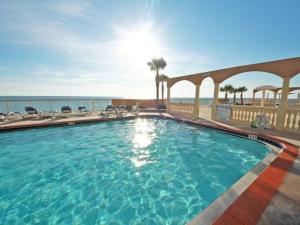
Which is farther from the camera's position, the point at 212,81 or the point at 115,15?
the point at 212,81

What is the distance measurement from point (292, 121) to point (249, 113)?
169 cm

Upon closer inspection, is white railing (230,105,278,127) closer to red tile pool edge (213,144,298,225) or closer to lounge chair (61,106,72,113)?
red tile pool edge (213,144,298,225)

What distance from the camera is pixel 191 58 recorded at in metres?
10.3

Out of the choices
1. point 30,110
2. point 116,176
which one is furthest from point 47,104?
point 116,176

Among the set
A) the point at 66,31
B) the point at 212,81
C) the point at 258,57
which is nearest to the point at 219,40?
the point at 212,81

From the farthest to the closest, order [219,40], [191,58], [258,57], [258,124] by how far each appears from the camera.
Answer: [191,58]
[258,57]
[219,40]
[258,124]

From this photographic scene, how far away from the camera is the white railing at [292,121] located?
6.01 metres

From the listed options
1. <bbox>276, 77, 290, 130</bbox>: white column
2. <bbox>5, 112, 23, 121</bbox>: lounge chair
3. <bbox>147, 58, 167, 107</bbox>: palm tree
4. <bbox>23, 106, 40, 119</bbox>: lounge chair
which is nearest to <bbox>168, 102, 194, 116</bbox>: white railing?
<bbox>147, 58, 167, 107</bbox>: palm tree

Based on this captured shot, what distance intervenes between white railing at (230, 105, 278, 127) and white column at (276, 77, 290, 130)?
21 cm

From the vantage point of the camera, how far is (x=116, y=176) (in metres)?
3.57

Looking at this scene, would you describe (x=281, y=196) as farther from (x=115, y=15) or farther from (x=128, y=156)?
(x=115, y=15)

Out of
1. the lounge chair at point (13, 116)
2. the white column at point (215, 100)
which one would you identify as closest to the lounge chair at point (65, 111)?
the lounge chair at point (13, 116)

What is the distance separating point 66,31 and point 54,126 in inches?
194

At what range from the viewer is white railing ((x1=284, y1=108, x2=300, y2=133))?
6010 millimetres
